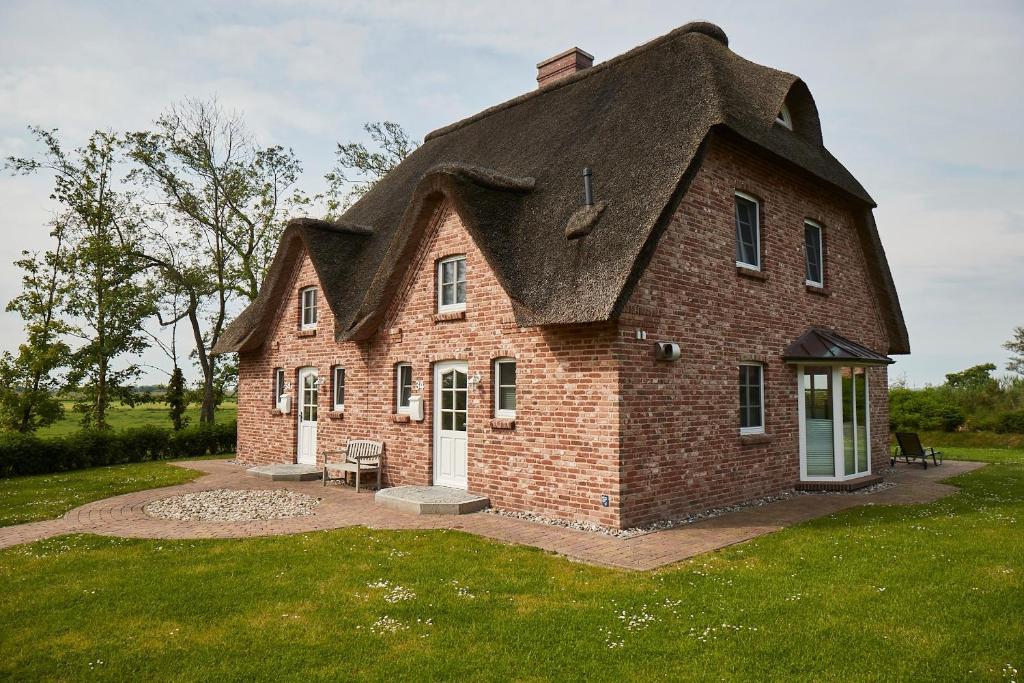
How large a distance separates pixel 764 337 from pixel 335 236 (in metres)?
9.55

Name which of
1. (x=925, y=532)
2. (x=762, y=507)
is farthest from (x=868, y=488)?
(x=925, y=532)

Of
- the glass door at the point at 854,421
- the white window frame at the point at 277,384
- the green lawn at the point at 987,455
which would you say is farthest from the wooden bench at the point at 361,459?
the green lawn at the point at 987,455

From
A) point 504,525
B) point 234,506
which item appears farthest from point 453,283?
point 234,506

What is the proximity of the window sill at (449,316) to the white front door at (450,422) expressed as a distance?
744 millimetres

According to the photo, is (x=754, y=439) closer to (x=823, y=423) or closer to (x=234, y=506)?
(x=823, y=423)

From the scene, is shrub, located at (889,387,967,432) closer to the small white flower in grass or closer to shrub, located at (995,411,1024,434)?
shrub, located at (995,411,1024,434)

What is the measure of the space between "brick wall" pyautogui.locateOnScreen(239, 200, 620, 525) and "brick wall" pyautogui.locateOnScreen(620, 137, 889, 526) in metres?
0.43

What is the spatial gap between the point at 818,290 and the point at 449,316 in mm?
7523

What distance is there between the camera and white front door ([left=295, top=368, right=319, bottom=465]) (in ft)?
49.2

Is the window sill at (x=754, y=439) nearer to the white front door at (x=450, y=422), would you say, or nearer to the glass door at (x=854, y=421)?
A: the glass door at (x=854, y=421)

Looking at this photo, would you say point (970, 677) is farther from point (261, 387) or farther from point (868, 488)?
point (261, 387)

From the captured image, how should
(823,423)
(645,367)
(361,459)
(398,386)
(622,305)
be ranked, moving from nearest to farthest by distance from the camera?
(622,305), (645,367), (823,423), (361,459), (398,386)

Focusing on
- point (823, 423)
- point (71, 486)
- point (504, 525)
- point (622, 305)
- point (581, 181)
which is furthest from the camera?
point (71, 486)

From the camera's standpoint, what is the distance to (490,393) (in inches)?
402
